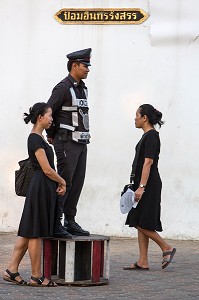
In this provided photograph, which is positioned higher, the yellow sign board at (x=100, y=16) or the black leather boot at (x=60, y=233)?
the yellow sign board at (x=100, y=16)

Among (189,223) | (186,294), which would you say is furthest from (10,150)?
(186,294)

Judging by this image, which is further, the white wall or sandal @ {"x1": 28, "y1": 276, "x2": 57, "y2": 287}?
the white wall

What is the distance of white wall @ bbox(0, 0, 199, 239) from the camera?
41.5ft

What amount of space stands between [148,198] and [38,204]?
1684 millimetres

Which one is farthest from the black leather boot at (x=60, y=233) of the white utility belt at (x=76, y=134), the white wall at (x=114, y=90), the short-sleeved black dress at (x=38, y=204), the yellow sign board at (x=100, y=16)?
the yellow sign board at (x=100, y=16)

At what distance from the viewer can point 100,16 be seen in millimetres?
12812

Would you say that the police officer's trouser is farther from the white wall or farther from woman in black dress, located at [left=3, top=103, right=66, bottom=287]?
the white wall

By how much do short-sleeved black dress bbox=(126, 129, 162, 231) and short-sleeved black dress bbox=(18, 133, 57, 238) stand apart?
1471 mm

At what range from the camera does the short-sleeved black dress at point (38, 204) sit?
29.3 feet

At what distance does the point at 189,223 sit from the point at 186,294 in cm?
392

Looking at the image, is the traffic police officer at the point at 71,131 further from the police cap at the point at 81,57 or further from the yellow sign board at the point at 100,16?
the yellow sign board at the point at 100,16

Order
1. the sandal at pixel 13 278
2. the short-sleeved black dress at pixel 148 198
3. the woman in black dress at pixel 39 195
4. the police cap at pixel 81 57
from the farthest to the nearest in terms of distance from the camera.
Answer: the short-sleeved black dress at pixel 148 198, the police cap at pixel 81 57, the sandal at pixel 13 278, the woman in black dress at pixel 39 195

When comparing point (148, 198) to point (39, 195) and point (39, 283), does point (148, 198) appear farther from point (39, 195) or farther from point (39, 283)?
point (39, 283)

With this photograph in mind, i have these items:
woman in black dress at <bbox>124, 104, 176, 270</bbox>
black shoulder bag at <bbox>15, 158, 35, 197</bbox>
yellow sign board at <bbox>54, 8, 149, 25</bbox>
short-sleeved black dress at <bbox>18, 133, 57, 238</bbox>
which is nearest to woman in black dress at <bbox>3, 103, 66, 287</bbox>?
short-sleeved black dress at <bbox>18, 133, 57, 238</bbox>
